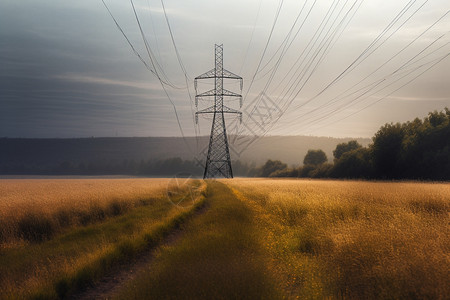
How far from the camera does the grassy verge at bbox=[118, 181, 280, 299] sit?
5.51 m

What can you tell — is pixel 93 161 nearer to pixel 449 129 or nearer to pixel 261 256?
pixel 449 129

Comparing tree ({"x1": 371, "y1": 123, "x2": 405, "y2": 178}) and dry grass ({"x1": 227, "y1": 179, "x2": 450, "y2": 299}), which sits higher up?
tree ({"x1": 371, "y1": 123, "x2": 405, "y2": 178})

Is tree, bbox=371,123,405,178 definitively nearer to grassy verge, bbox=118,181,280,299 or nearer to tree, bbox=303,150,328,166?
grassy verge, bbox=118,181,280,299

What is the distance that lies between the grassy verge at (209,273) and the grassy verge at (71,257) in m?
1.32

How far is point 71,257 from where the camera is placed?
8469 millimetres

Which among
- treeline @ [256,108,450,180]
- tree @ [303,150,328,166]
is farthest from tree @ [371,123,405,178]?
tree @ [303,150,328,166]

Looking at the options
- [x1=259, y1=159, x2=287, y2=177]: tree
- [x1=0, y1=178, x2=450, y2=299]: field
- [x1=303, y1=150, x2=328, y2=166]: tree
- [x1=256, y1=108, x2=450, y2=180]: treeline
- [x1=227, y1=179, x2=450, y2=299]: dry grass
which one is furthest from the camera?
[x1=259, y1=159, x2=287, y2=177]: tree

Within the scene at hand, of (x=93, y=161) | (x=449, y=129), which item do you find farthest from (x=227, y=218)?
(x=93, y=161)

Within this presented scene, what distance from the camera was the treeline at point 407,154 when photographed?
44.8 metres

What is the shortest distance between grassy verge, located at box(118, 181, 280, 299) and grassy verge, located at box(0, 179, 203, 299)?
1319 millimetres

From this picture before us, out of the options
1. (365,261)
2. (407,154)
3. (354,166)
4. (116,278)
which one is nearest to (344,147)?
(354,166)

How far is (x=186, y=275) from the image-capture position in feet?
20.7

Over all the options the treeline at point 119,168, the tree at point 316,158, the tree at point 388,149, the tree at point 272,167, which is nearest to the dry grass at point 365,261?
the tree at point 388,149

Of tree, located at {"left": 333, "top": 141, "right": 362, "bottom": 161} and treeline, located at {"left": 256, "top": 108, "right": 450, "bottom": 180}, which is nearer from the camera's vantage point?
treeline, located at {"left": 256, "top": 108, "right": 450, "bottom": 180}
